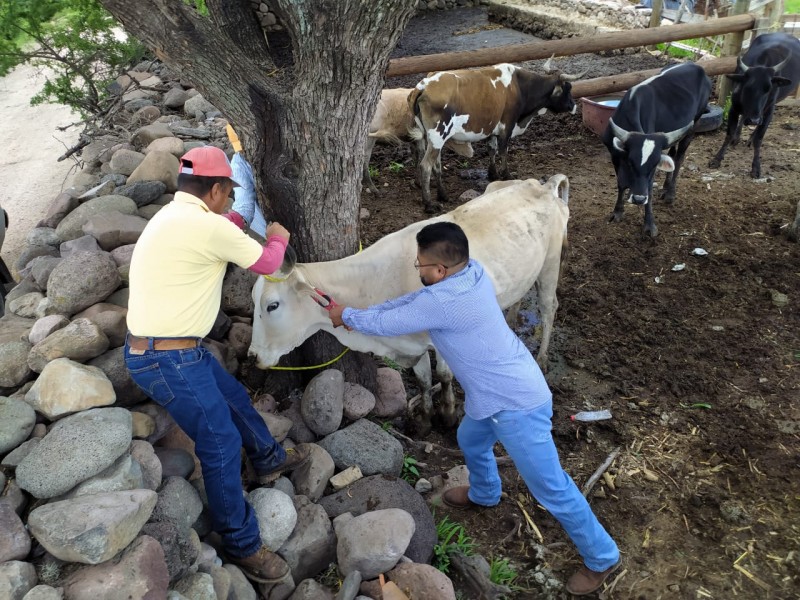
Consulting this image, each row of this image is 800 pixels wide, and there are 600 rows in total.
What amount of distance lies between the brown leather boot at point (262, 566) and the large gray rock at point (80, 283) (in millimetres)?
1982

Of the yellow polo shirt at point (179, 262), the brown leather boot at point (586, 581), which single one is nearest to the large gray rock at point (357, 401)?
the yellow polo shirt at point (179, 262)

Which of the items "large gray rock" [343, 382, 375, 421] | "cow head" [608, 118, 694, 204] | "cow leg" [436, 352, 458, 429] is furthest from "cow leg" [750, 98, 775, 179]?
"large gray rock" [343, 382, 375, 421]

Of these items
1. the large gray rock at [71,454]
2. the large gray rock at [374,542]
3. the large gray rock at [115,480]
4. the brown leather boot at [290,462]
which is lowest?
the large gray rock at [374,542]

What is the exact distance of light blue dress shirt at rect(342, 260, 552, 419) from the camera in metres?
3.13

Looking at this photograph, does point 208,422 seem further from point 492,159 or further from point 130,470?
point 492,159

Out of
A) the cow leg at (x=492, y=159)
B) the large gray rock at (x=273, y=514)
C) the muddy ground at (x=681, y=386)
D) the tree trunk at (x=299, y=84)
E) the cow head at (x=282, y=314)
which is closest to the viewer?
the large gray rock at (x=273, y=514)

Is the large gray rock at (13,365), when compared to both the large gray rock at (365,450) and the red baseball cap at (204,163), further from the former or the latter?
the large gray rock at (365,450)

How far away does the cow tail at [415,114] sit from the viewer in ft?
26.5

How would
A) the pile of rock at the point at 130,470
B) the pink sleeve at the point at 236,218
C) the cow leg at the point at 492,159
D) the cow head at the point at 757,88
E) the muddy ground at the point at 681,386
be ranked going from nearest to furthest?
the pile of rock at the point at 130,470, the muddy ground at the point at 681,386, the pink sleeve at the point at 236,218, the cow head at the point at 757,88, the cow leg at the point at 492,159

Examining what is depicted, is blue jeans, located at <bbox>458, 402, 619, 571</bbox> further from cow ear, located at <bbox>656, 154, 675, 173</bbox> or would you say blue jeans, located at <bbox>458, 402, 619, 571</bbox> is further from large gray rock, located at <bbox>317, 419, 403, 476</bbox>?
cow ear, located at <bbox>656, 154, 675, 173</bbox>

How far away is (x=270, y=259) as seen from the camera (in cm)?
321

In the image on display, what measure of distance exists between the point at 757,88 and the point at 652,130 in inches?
78.7

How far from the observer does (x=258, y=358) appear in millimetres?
4230

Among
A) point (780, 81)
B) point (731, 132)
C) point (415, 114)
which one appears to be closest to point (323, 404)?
point (415, 114)
